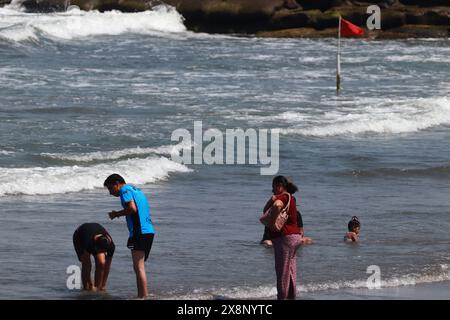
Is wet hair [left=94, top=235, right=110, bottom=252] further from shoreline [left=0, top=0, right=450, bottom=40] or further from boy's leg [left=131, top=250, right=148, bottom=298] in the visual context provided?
shoreline [left=0, top=0, right=450, bottom=40]

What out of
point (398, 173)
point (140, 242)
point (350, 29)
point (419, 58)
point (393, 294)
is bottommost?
point (419, 58)

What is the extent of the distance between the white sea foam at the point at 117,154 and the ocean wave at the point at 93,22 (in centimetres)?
2391

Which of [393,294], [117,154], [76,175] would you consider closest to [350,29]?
[117,154]

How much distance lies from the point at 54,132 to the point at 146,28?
27734 mm

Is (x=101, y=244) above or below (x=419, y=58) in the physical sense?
above

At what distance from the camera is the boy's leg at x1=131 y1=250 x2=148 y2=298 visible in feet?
39.7

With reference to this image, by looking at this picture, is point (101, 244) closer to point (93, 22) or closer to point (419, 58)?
point (419, 58)

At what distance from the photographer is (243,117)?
89.3 ft

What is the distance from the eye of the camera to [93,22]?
50125mm

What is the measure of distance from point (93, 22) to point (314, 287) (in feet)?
125

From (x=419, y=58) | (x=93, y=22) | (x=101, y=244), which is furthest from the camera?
(x=93, y=22)

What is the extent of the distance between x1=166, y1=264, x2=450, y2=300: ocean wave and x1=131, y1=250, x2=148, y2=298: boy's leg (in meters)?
0.32

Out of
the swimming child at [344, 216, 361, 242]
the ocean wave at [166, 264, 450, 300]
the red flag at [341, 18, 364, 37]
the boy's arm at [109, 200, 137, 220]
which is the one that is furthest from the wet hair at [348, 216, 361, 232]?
the red flag at [341, 18, 364, 37]

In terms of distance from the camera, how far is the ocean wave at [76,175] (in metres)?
18.4
